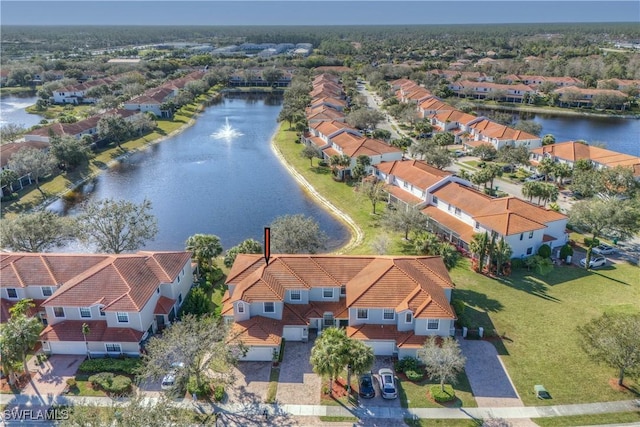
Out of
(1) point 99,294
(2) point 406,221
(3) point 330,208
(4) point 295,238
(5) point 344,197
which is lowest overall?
(3) point 330,208

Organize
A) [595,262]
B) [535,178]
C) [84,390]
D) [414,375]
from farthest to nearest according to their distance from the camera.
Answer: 1. [535,178]
2. [595,262]
3. [414,375]
4. [84,390]

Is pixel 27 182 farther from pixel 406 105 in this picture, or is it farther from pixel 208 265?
pixel 406 105

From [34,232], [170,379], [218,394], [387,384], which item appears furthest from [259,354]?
[34,232]

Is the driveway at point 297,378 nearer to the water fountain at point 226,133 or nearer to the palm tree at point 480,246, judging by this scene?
the palm tree at point 480,246

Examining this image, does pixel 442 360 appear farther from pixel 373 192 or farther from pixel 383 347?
pixel 373 192

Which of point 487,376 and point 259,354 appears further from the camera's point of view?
point 259,354

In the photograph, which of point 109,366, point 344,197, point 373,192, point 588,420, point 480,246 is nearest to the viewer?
point 588,420

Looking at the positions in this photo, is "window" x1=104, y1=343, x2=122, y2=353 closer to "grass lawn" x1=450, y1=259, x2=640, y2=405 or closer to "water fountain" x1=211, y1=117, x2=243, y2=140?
"grass lawn" x1=450, y1=259, x2=640, y2=405
